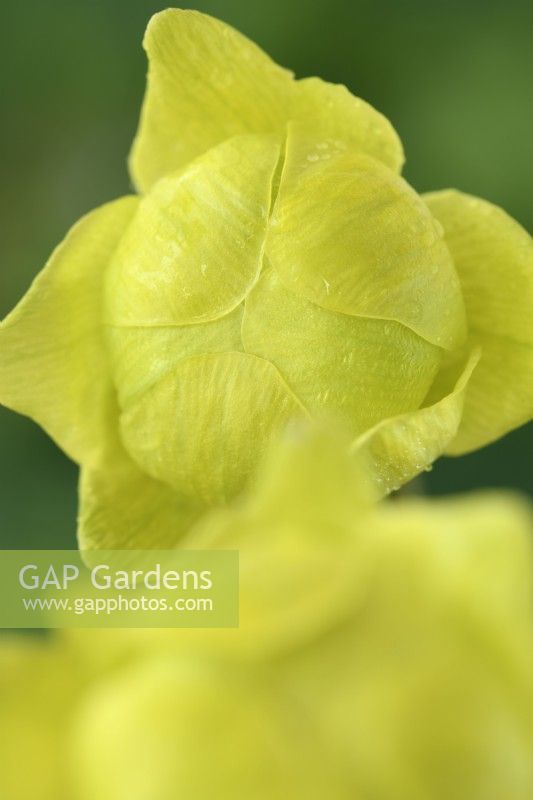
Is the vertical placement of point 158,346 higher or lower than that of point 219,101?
lower

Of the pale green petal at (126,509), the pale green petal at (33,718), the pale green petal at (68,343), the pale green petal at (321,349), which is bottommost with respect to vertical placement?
the pale green petal at (126,509)

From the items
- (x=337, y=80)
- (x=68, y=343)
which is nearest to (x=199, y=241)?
(x=68, y=343)

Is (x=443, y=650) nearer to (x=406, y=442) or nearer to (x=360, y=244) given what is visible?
(x=406, y=442)

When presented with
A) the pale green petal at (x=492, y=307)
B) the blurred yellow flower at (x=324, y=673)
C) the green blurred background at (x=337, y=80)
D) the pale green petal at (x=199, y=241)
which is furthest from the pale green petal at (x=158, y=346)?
the green blurred background at (x=337, y=80)

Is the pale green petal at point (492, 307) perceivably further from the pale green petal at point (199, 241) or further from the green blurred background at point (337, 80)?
the green blurred background at point (337, 80)

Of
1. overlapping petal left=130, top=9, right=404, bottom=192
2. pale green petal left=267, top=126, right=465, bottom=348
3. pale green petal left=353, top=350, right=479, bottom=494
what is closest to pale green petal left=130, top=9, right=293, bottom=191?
overlapping petal left=130, top=9, right=404, bottom=192

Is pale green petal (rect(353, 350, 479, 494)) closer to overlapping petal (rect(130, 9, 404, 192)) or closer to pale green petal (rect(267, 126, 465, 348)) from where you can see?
pale green petal (rect(267, 126, 465, 348))

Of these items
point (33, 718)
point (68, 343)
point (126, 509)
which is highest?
point (33, 718)
